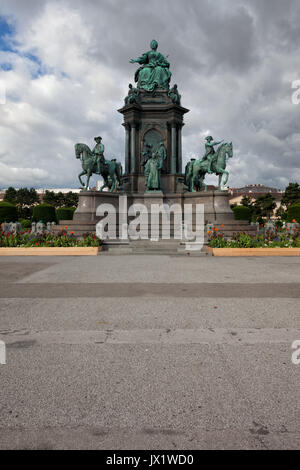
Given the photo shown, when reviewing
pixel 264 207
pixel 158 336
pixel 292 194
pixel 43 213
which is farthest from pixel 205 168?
pixel 292 194

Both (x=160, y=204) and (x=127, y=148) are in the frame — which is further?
(x=127, y=148)

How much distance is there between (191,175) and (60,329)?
24347mm

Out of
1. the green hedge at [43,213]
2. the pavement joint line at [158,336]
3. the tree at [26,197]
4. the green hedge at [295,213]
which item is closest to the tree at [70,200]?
the tree at [26,197]

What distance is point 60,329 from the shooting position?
15.4ft

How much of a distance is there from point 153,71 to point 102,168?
11.9 metres

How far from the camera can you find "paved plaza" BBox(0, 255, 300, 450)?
2.40 m

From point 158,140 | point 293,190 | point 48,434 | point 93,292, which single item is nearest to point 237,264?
point 93,292

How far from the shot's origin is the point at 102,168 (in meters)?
25.5

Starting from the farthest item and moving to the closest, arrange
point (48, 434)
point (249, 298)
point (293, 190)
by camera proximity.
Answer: point (293, 190), point (249, 298), point (48, 434)

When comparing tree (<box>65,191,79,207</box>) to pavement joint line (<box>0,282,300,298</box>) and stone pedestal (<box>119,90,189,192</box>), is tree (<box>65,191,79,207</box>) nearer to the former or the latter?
stone pedestal (<box>119,90,189,192</box>)

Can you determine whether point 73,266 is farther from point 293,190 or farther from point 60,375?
point 293,190

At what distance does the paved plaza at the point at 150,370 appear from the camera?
7.87 feet

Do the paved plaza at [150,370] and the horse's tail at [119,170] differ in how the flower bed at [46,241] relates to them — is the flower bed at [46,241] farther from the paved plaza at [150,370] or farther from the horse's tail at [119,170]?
the horse's tail at [119,170]

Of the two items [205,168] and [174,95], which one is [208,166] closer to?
[205,168]
